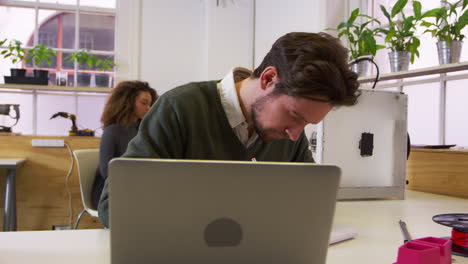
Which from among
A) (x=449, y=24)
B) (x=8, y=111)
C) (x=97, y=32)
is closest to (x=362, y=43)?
(x=449, y=24)

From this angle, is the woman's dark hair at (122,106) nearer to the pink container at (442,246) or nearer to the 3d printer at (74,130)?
the 3d printer at (74,130)

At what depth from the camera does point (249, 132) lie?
1.34m

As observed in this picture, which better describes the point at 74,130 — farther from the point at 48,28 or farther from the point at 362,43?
the point at 362,43

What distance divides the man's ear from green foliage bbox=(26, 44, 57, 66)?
112 inches

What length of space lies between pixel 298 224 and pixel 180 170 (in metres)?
0.21

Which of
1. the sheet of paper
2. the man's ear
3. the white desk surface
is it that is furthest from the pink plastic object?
the man's ear

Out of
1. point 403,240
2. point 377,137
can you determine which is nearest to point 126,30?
point 377,137

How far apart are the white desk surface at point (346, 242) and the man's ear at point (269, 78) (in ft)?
1.54

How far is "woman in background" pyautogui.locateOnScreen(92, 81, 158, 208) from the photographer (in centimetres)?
252

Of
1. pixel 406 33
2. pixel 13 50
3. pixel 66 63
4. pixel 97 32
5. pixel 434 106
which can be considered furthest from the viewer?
pixel 97 32

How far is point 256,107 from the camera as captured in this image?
125 cm

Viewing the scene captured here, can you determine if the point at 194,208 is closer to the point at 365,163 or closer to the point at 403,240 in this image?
the point at 403,240

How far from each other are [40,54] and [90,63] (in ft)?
1.30

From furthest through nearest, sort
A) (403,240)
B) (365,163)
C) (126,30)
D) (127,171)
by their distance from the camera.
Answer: (126,30) < (365,163) < (403,240) < (127,171)
